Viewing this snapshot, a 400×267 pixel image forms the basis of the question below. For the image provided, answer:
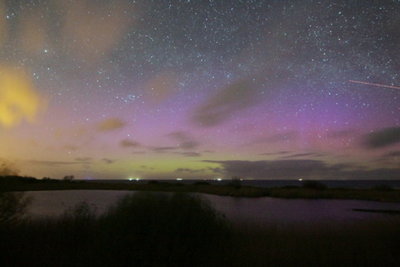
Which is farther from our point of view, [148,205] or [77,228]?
[77,228]

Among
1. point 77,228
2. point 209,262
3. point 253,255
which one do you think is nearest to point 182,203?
point 209,262

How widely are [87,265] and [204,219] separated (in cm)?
382

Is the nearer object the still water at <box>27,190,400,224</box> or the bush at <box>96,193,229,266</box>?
the bush at <box>96,193,229,266</box>

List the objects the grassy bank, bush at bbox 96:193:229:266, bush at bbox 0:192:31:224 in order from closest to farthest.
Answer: bush at bbox 96:193:229:266, the grassy bank, bush at bbox 0:192:31:224

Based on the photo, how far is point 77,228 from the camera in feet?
41.2

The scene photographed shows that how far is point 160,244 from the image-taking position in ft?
29.2

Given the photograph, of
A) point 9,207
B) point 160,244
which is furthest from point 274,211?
point 9,207

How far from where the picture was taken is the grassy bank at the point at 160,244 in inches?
353

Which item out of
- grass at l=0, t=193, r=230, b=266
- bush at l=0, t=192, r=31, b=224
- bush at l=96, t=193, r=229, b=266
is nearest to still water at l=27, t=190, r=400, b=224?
bush at l=0, t=192, r=31, b=224

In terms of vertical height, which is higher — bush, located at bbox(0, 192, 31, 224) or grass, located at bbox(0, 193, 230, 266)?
bush, located at bbox(0, 192, 31, 224)

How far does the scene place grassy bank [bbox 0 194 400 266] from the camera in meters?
8.98

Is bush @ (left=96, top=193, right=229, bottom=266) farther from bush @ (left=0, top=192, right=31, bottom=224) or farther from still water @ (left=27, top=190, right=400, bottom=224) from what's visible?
still water @ (left=27, top=190, right=400, bottom=224)

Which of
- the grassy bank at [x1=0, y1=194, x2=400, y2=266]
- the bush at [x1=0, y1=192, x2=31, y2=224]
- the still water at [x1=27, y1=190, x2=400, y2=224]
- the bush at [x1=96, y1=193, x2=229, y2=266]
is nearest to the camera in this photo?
the bush at [x1=96, y1=193, x2=229, y2=266]

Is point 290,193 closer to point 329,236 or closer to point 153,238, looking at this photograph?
point 329,236
